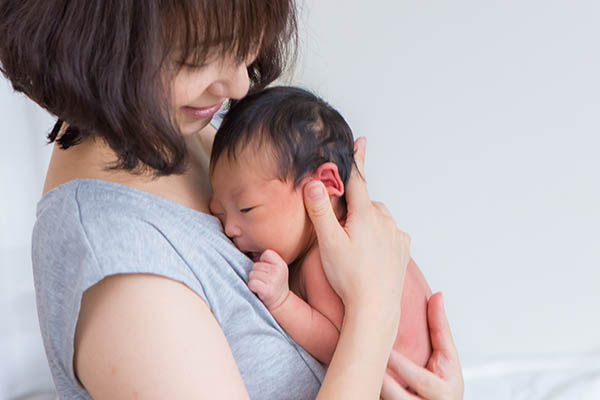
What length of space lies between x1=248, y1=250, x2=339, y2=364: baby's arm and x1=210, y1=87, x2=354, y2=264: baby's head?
70 millimetres

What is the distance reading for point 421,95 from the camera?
1.78 metres

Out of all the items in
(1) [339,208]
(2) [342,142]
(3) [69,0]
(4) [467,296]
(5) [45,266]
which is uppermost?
(3) [69,0]

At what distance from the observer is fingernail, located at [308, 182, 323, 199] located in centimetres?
106

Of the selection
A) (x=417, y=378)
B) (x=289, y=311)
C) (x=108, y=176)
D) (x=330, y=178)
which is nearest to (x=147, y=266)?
(x=108, y=176)

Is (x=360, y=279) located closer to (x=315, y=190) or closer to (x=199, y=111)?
(x=315, y=190)

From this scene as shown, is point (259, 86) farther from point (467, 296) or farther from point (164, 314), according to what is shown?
point (467, 296)

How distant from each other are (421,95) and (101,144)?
1046 mm

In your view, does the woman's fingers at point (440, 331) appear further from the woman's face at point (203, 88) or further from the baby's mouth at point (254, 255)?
the woman's face at point (203, 88)

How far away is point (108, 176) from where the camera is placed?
0.93 metres

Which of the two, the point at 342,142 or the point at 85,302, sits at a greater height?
the point at 342,142

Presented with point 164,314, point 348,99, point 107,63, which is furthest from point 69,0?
point 348,99

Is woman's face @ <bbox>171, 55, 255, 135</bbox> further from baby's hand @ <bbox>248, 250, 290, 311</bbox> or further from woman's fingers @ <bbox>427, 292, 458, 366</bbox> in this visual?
woman's fingers @ <bbox>427, 292, 458, 366</bbox>

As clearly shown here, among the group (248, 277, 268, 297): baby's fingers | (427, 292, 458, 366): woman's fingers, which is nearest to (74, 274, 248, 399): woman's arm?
(248, 277, 268, 297): baby's fingers

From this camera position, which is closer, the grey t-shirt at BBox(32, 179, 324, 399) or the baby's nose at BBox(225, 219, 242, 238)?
the grey t-shirt at BBox(32, 179, 324, 399)
